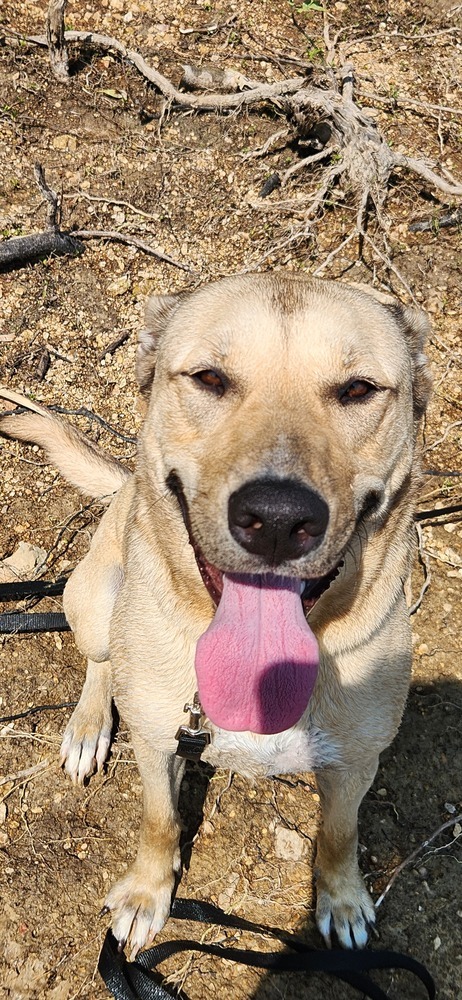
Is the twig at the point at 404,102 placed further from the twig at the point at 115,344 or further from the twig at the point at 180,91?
the twig at the point at 115,344

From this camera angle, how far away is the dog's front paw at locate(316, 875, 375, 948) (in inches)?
120

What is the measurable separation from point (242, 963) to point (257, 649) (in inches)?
63.0

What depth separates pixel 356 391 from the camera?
7.64 feet

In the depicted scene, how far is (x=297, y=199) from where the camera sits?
17.4ft

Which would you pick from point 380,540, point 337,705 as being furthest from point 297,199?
point 337,705

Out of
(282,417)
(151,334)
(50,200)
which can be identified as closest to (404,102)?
(50,200)

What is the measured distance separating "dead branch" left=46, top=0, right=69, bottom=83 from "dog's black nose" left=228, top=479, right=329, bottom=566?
513 centimetres

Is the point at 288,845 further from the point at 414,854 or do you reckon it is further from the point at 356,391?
the point at 356,391

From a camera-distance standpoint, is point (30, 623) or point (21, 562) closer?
point (30, 623)

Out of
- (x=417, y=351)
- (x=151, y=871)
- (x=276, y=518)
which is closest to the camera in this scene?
(x=276, y=518)

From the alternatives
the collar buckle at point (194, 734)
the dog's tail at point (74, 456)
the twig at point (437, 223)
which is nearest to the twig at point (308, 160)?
the twig at point (437, 223)

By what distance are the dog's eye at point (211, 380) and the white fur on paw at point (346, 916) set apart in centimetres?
222

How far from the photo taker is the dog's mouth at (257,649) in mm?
2219

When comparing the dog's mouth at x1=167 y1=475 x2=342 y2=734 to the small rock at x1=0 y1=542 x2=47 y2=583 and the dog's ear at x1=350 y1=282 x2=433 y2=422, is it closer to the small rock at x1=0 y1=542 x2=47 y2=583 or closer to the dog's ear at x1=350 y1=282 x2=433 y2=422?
the dog's ear at x1=350 y1=282 x2=433 y2=422
